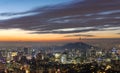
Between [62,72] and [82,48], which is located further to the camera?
[82,48]

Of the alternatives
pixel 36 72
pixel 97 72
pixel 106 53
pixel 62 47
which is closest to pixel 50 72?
pixel 36 72

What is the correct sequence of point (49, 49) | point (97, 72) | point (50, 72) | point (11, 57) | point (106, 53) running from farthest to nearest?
point (49, 49) → point (106, 53) → point (11, 57) → point (50, 72) → point (97, 72)

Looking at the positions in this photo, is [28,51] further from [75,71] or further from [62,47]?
[75,71]

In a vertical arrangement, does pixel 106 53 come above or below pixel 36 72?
below

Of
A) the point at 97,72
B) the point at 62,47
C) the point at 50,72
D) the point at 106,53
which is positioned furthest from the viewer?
the point at 62,47

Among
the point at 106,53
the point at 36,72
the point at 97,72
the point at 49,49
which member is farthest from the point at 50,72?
the point at 49,49

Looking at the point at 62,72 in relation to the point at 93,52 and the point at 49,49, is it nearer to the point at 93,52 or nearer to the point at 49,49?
the point at 93,52

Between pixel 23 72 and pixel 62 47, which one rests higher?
pixel 23 72

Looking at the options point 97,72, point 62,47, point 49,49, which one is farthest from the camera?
point 62,47

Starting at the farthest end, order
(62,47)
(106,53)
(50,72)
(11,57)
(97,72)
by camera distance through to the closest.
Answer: (62,47) → (106,53) → (11,57) → (50,72) → (97,72)
